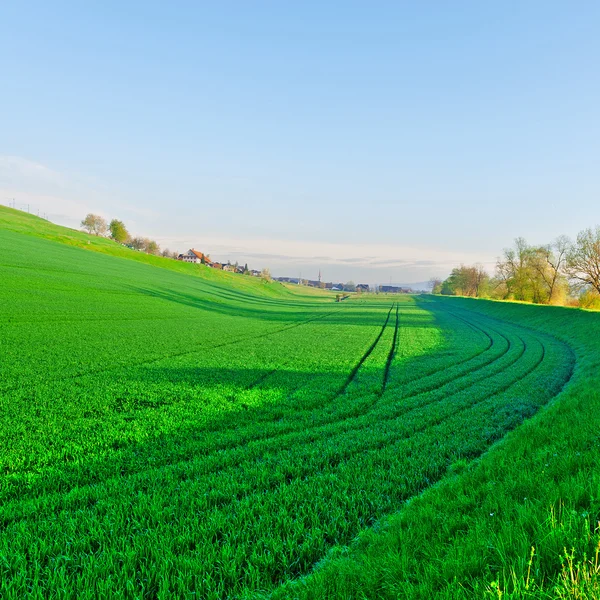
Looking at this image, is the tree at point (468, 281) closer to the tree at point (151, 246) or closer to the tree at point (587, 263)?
the tree at point (587, 263)

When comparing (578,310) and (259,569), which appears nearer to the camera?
(259,569)

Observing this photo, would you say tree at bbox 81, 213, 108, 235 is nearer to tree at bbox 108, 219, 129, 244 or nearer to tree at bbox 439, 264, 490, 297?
tree at bbox 108, 219, 129, 244

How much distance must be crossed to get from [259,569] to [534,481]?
4137mm

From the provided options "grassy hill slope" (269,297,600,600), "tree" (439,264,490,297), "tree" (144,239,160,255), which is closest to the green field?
"grassy hill slope" (269,297,600,600)

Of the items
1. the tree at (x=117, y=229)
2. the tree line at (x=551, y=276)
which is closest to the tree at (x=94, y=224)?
the tree at (x=117, y=229)

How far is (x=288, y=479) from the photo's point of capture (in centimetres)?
659

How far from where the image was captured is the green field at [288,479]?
150 inches

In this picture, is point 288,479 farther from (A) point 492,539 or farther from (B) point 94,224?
(B) point 94,224

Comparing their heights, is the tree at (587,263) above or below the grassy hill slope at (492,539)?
above

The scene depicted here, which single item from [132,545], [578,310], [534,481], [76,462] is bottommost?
[76,462]

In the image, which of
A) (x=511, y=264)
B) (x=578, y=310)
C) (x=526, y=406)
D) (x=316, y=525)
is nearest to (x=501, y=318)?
(x=578, y=310)

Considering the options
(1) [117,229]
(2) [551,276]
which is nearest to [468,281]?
(2) [551,276]

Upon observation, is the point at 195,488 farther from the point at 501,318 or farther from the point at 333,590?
the point at 501,318

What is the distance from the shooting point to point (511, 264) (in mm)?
93062
